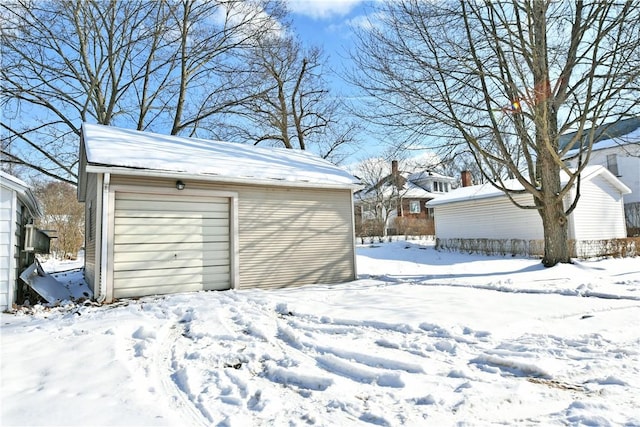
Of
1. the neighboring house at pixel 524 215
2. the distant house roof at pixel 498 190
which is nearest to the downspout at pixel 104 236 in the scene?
the neighboring house at pixel 524 215

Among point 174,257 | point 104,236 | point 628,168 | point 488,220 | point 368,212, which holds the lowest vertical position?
point 174,257

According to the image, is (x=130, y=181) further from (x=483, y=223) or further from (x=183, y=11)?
(x=483, y=223)

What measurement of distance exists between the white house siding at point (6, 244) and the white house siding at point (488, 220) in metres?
17.2

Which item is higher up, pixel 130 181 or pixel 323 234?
pixel 130 181

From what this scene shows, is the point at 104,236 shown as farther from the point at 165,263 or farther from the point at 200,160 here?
the point at 200,160

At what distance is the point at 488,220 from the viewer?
719 inches

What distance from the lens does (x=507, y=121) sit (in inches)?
432

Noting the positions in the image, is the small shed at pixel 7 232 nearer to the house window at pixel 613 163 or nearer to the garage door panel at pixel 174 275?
the garage door panel at pixel 174 275

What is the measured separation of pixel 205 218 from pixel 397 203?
28.3 m

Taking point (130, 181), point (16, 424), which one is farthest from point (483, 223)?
point (16, 424)

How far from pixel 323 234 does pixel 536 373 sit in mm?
6894

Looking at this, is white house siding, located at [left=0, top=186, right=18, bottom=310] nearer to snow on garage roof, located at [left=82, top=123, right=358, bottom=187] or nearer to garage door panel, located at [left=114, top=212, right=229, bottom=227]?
snow on garage roof, located at [left=82, top=123, right=358, bottom=187]

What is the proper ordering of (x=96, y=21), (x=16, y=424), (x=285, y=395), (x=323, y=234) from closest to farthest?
(x=16, y=424), (x=285, y=395), (x=323, y=234), (x=96, y=21)

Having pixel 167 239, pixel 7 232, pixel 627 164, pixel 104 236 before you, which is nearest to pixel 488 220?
pixel 627 164
